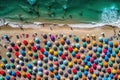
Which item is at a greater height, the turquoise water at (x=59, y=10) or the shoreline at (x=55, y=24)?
the turquoise water at (x=59, y=10)

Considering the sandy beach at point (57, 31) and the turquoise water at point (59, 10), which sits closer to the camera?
the sandy beach at point (57, 31)

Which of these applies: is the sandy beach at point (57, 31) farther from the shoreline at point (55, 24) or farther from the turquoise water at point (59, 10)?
the turquoise water at point (59, 10)

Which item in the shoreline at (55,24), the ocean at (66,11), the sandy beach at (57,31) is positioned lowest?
the sandy beach at (57,31)

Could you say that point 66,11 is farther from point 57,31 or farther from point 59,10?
point 57,31

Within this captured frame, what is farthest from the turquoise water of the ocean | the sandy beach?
the sandy beach

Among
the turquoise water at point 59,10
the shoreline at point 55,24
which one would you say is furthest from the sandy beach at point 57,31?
Answer: the turquoise water at point 59,10

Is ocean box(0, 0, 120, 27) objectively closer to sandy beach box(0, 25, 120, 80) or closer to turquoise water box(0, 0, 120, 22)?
turquoise water box(0, 0, 120, 22)

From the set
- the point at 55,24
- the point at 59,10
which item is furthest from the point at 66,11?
the point at 55,24
